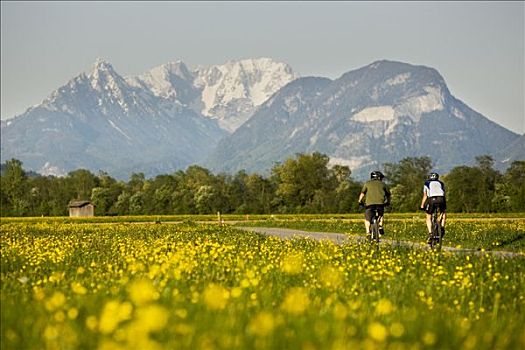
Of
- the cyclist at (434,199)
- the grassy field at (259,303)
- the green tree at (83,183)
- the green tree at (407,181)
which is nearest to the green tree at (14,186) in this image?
the green tree at (83,183)

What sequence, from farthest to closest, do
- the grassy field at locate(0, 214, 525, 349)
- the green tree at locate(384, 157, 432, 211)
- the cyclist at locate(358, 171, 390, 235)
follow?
the green tree at locate(384, 157, 432, 211)
the cyclist at locate(358, 171, 390, 235)
the grassy field at locate(0, 214, 525, 349)

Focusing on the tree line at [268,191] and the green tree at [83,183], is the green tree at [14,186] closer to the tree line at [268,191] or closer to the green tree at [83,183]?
the tree line at [268,191]

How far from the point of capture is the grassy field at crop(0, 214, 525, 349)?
725 centimetres

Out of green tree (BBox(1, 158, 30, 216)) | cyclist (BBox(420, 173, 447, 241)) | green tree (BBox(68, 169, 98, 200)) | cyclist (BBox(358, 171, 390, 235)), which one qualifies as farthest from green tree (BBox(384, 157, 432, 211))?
cyclist (BBox(420, 173, 447, 241))

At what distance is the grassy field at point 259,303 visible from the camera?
725 cm

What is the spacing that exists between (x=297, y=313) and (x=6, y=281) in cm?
594

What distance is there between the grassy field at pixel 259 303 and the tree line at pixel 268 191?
85149 millimetres

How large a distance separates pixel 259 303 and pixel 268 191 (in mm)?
133130

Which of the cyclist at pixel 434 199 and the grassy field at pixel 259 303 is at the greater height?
the cyclist at pixel 434 199

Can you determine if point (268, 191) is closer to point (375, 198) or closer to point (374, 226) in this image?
point (375, 198)

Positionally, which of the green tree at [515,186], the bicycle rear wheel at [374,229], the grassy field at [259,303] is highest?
the green tree at [515,186]

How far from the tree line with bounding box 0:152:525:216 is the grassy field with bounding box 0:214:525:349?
279ft

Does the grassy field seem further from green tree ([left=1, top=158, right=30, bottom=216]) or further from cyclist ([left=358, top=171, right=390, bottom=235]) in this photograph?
green tree ([left=1, top=158, right=30, bottom=216])

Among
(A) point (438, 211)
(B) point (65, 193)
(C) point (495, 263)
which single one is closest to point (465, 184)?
(B) point (65, 193)
